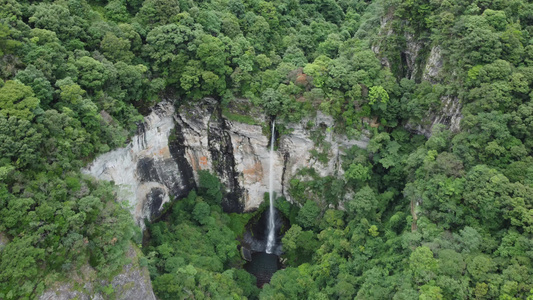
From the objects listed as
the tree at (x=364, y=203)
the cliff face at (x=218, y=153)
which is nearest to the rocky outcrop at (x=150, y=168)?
the cliff face at (x=218, y=153)

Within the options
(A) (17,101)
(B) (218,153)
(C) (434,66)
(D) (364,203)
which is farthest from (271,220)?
(A) (17,101)

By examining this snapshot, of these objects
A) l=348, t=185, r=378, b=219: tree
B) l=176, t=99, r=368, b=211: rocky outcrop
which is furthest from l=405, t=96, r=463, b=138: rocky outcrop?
l=348, t=185, r=378, b=219: tree

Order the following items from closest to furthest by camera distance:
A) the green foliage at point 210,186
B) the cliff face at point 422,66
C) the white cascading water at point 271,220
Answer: the cliff face at point 422,66 → the green foliage at point 210,186 → the white cascading water at point 271,220

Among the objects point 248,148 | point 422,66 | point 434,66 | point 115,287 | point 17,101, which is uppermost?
point 434,66

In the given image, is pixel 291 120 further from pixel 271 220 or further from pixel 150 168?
pixel 150 168

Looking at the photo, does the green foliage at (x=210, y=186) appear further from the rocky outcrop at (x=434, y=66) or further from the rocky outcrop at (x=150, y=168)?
the rocky outcrop at (x=434, y=66)

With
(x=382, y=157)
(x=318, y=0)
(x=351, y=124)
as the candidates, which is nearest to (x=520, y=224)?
(x=382, y=157)

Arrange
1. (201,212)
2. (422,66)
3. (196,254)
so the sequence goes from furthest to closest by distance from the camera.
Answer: (201,212) → (422,66) → (196,254)
